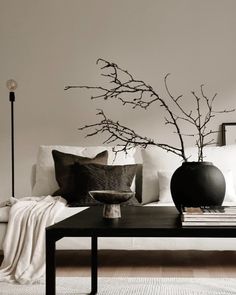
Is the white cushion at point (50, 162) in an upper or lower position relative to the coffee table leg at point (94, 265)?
upper

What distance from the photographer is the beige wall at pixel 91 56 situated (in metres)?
5.25

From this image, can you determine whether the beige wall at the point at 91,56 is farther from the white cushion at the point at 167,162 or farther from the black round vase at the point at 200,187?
the black round vase at the point at 200,187

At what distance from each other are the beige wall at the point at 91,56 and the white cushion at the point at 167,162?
742 millimetres

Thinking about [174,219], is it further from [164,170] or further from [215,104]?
[215,104]

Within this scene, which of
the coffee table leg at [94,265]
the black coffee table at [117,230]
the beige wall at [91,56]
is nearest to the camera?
the black coffee table at [117,230]

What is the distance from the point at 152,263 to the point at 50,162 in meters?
1.29

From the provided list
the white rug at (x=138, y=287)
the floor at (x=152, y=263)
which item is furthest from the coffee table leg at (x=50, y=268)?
the floor at (x=152, y=263)

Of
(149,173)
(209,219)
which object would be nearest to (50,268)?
(209,219)

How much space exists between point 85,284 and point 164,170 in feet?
4.67

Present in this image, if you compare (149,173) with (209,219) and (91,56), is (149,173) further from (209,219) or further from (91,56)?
(209,219)

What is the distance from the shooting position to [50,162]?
468cm

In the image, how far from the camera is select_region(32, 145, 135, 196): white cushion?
15.0ft

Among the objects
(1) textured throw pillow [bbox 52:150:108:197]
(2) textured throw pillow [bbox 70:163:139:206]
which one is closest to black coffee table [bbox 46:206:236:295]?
(2) textured throw pillow [bbox 70:163:139:206]

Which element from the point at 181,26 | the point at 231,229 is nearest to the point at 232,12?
the point at 181,26
